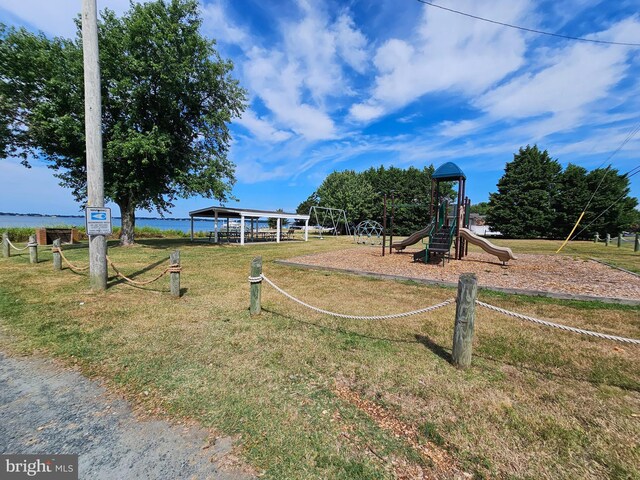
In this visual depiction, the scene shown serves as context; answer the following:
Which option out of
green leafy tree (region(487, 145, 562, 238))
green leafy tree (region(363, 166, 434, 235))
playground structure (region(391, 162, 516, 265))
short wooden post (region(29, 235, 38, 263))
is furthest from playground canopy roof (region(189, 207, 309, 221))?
green leafy tree (region(487, 145, 562, 238))

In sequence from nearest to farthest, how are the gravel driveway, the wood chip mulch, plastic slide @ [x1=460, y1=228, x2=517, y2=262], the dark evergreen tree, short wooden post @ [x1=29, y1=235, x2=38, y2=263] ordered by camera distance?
the gravel driveway
the wood chip mulch
short wooden post @ [x1=29, y1=235, x2=38, y2=263]
plastic slide @ [x1=460, y1=228, x2=517, y2=262]
the dark evergreen tree

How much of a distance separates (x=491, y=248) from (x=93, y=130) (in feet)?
41.4

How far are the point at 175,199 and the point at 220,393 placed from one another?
53.2 feet

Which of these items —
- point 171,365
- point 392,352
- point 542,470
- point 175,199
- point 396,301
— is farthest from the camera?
point 175,199

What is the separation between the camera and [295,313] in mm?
5000

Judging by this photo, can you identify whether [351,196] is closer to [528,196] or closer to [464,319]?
[528,196]

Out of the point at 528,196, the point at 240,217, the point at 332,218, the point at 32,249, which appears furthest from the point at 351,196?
the point at 32,249

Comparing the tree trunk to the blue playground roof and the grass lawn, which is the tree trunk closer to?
the grass lawn

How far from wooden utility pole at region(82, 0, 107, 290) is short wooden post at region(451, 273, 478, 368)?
281 inches

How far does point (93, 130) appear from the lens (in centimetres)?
607

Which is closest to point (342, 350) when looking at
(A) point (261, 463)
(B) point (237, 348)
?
(B) point (237, 348)

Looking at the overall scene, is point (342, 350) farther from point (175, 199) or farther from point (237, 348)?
point (175, 199)

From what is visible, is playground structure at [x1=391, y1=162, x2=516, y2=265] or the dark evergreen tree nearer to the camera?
playground structure at [x1=391, y1=162, x2=516, y2=265]

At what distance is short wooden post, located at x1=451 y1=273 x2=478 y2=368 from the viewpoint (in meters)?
3.06
